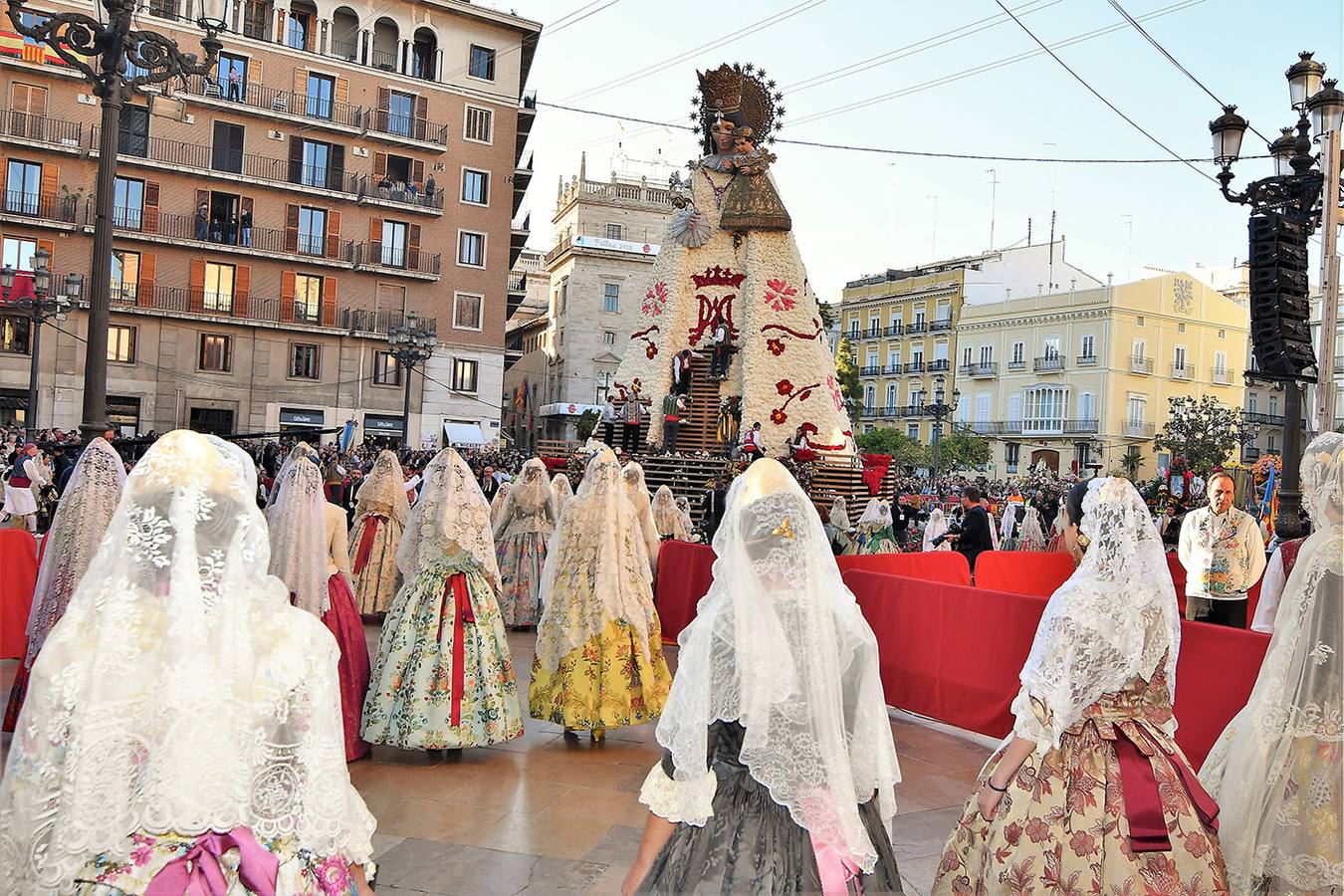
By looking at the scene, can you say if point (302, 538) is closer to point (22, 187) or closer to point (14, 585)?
point (14, 585)

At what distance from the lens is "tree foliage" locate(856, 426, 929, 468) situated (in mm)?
43844

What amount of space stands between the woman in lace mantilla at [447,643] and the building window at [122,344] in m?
29.3

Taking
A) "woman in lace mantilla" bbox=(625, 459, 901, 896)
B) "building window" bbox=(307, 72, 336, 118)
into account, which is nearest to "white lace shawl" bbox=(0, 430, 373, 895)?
"woman in lace mantilla" bbox=(625, 459, 901, 896)

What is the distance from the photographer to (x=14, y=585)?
6.98 m

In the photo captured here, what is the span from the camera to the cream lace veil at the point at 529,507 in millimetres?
9664

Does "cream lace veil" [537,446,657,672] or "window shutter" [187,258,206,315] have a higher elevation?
"window shutter" [187,258,206,315]

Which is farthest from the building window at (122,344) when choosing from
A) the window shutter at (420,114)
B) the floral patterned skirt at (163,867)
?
the floral patterned skirt at (163,867)

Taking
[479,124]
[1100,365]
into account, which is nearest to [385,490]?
[479,124]

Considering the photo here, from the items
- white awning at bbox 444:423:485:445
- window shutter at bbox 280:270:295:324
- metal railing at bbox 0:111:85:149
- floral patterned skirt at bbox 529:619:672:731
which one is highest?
metal railing at bbox 0:111:85:149

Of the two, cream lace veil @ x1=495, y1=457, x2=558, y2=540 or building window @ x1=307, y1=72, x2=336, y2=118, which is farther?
building window @ x1=307, y1=72, x2=336, y2=118

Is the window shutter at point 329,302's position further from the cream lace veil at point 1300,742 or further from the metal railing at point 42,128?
the cream lace veil at point 1300,742

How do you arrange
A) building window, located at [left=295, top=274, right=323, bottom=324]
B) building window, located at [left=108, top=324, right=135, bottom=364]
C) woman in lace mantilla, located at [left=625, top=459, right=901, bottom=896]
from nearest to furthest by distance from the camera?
woman in lace mantilla, located at [left=625, top=459, right=901, bottom=896] < building window, located at [left=108, top=324, right=135, bottom=364] < building window, located at [left=295, top=274, right=323, bottom=324]

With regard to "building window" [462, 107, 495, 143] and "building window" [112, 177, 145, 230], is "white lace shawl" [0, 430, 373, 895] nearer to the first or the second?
"building window" [112, 177, 145, 230]

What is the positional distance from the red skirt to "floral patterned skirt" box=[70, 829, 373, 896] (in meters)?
3.41
